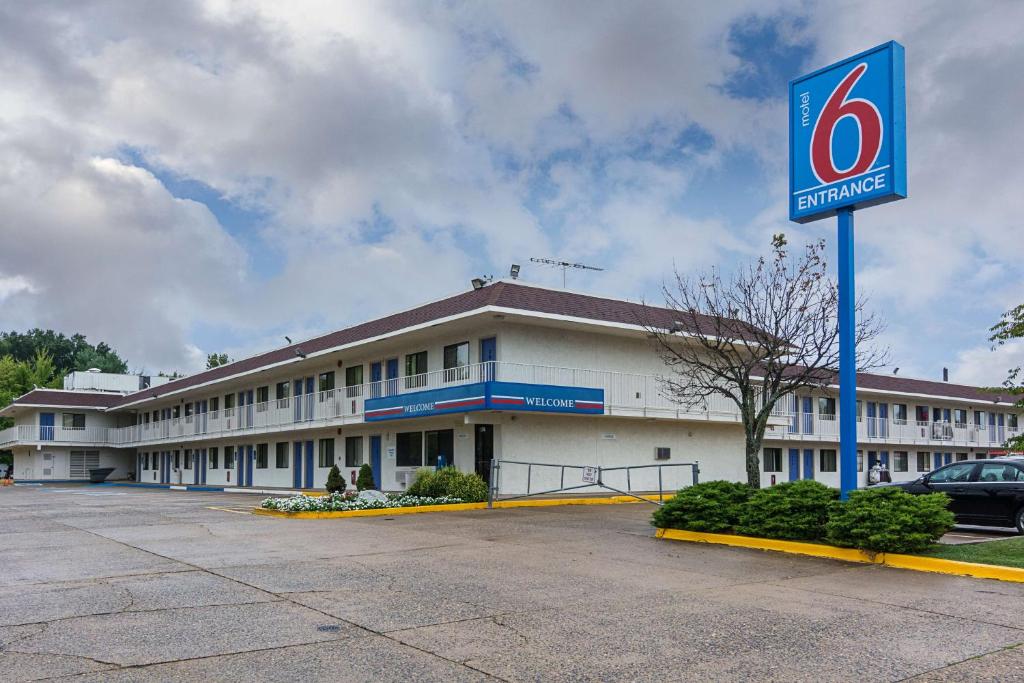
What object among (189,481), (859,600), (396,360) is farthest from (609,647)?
(189,481)

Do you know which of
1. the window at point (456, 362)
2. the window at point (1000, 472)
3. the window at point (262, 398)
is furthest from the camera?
the window at point (262, 398)

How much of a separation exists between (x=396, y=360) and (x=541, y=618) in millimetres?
26012

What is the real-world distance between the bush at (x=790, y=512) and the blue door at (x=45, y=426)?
5653cm

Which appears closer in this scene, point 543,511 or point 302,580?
point 302,580

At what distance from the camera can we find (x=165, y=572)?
1104 cm

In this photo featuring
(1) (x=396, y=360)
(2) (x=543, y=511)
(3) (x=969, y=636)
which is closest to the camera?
(3) (x=969, y=636)

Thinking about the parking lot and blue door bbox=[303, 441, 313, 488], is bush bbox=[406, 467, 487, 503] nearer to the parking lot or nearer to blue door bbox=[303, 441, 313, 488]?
the parking lot

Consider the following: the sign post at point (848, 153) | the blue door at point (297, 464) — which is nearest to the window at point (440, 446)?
the blue door at point (297, 464)

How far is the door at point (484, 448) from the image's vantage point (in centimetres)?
2886

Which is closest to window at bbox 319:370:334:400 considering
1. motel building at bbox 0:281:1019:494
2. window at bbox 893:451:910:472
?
motel building at bbox 0:281:1019:494

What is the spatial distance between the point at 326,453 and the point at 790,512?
2674 centimetres

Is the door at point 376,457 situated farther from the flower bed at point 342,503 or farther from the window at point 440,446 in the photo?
the flower bed at point 342,503

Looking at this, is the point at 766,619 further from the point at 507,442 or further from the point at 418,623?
the point at 507,442

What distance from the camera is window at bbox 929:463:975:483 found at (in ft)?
56.5
